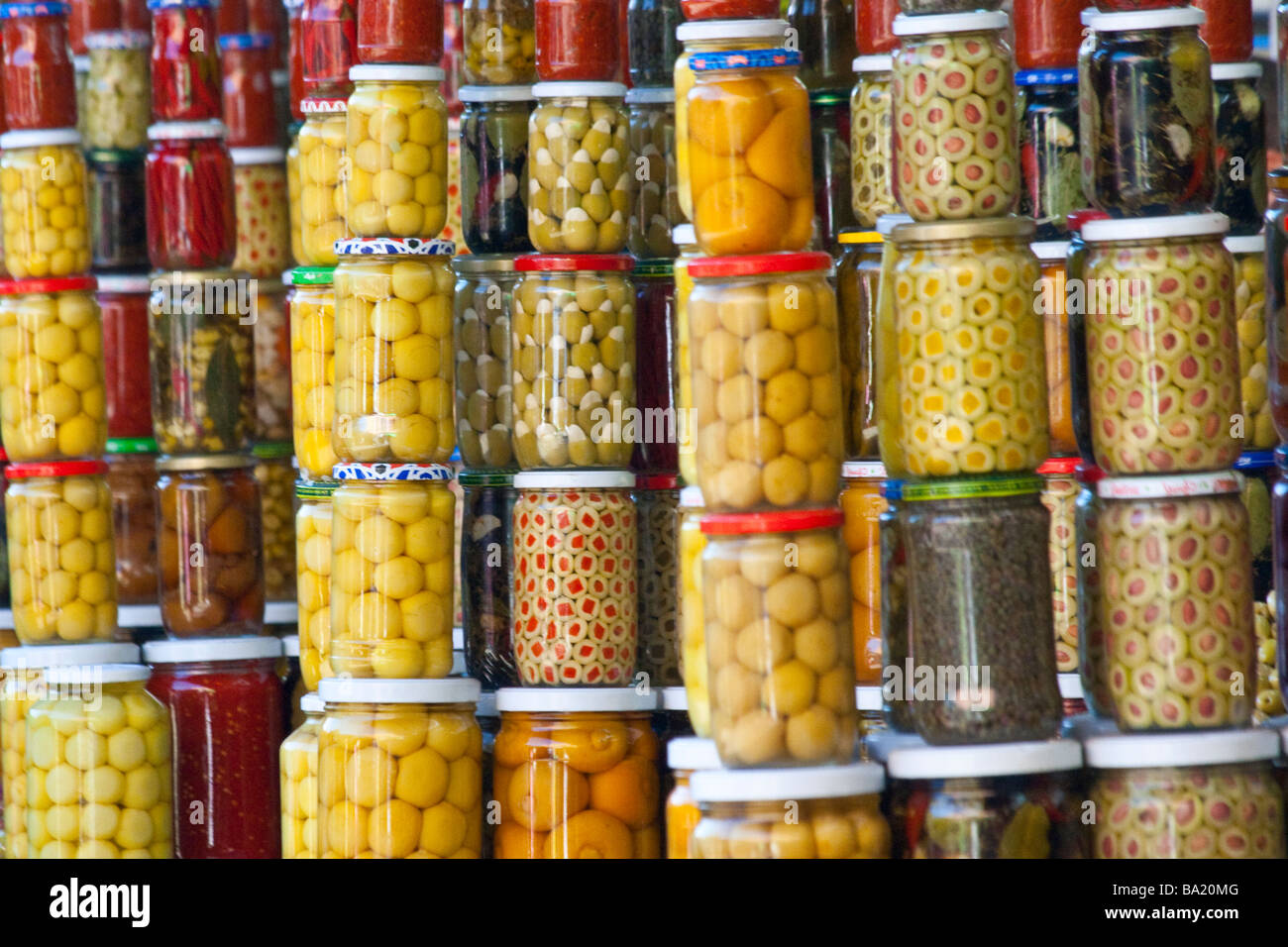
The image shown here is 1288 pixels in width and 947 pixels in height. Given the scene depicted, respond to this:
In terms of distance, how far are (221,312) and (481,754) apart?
0.93 meters

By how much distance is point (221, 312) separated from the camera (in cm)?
310

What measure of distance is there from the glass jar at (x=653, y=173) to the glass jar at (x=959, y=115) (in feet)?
1.94

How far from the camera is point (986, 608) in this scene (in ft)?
7.19

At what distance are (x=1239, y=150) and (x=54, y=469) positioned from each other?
6.26 feet

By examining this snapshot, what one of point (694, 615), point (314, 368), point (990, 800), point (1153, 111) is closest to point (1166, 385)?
point (1153, 111)

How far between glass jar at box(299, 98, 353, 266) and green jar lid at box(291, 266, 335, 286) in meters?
0.02

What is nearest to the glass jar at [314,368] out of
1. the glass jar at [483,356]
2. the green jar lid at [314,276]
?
the green jar lid at [314,276]

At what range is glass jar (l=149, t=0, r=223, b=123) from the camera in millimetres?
3088

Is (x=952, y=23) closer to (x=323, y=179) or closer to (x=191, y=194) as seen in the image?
(x=323, y=179)

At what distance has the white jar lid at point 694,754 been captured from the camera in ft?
7.40

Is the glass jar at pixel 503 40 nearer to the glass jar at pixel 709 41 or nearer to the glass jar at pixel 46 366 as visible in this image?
the glass jar at pixel 709 41

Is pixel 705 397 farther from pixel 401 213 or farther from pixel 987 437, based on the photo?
pixel 401 213

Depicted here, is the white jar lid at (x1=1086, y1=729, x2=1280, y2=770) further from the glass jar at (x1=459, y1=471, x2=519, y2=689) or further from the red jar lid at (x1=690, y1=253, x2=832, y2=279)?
the glass jar at (x1=459, y1=471, x2=519, y2=689)
